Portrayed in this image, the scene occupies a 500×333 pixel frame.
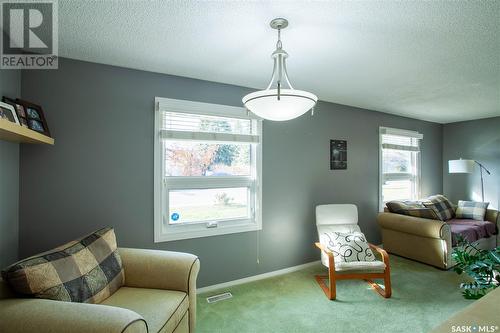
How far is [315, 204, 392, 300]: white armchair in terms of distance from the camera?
2.59 metres

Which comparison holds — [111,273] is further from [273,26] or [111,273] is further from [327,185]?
[327,185]

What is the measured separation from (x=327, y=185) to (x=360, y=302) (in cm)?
159

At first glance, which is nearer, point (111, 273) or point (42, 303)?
point (42, 303)

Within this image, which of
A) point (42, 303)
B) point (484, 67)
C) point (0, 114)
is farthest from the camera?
point (484, 67)

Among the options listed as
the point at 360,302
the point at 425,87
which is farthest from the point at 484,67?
the point at 360,302

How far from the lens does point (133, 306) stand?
5.28ft

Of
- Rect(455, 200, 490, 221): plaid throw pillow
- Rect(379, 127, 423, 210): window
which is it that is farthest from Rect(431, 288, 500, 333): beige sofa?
Rect(455, 200, 490, 221): plaid throw pillow

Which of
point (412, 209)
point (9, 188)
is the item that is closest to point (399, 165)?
point (412, 209)

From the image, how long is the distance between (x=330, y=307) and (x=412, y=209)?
2.29 meters

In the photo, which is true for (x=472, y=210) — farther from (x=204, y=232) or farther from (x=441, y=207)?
(x=204, y=232)

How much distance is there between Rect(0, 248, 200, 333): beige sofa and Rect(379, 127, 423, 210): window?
11.9 feet

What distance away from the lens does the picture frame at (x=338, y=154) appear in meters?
3.73

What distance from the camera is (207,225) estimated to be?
2805 millimetres

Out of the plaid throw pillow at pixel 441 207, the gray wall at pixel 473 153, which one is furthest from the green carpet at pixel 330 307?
the gray wall at pixel 473 153
